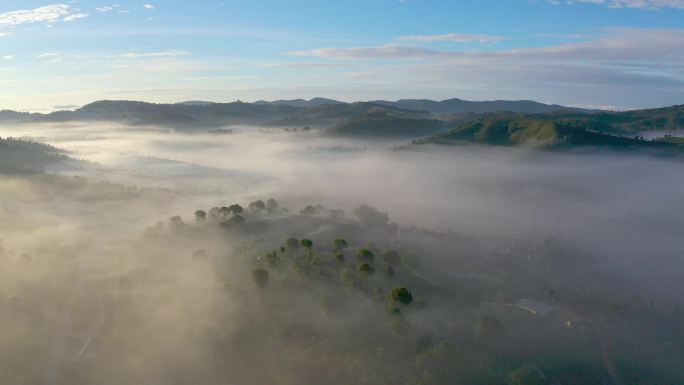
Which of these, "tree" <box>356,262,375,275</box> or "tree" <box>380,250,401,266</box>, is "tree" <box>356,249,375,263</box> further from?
"tree" <box>356,262,375,275</box>

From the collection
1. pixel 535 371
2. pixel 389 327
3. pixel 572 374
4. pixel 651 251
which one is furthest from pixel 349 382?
pixel 651 251

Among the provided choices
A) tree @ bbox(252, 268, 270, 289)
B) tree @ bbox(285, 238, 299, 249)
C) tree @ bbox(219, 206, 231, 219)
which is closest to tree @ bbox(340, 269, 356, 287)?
tree @ bbox(252, 268, 270, 289)

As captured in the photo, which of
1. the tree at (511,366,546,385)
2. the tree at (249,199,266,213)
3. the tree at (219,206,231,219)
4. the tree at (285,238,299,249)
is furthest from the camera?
the tree at (249,199,266,213)

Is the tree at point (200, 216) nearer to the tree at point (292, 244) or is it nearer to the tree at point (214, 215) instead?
the tree at point (214, 215)

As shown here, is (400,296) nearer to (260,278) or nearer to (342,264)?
(342,264)

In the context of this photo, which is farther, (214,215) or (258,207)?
(258,207)

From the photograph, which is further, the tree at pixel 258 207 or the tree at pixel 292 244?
the tree at pixel 258 207

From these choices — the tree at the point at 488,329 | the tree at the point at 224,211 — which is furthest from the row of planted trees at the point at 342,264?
the tree at the point at 224,211

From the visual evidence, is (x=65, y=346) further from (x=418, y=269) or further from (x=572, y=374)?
(x=572, y=374)

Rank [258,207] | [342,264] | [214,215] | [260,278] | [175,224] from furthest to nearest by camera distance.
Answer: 1. [258,207]
2. [214,215]
3. [175,224]
4. [342,264]
5. [260,278]

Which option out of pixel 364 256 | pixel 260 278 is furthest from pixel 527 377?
pixel 260 278

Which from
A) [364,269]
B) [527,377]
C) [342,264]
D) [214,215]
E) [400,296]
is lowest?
[527,377]
